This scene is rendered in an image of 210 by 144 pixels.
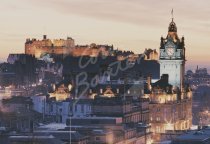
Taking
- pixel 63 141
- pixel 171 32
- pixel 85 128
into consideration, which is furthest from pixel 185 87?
pixel 63 141

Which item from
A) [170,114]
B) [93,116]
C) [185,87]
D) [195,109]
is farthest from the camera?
[195,109]

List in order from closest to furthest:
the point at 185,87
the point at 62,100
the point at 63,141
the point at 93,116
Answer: the point at 63,141, the point at 93,116, the point at 62,100, the point at 185,87

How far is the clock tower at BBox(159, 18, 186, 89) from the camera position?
158125mm

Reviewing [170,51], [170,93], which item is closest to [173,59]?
[170,51]

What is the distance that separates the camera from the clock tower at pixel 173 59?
158m

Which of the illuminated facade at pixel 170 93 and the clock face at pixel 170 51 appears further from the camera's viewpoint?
the clock face at pixel 170 51

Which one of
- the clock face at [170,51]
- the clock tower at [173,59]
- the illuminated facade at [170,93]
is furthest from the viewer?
the clock tower at [173,59]

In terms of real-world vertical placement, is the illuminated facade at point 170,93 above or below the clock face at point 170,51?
below

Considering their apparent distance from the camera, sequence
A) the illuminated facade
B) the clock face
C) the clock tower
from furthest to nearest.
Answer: the clock tower → the clock face → the illuminated facade

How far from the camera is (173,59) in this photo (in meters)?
159

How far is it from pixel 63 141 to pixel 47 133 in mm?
4297

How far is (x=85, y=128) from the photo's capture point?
109 meters

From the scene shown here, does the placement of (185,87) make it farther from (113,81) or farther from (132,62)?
(132,62)

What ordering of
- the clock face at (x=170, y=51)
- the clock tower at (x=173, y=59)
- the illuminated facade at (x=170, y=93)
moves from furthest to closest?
the clock tower at (x=173, y=59) → the clock face at (x=170, y=51) → the illuminated facade at (x=170, y=93)
